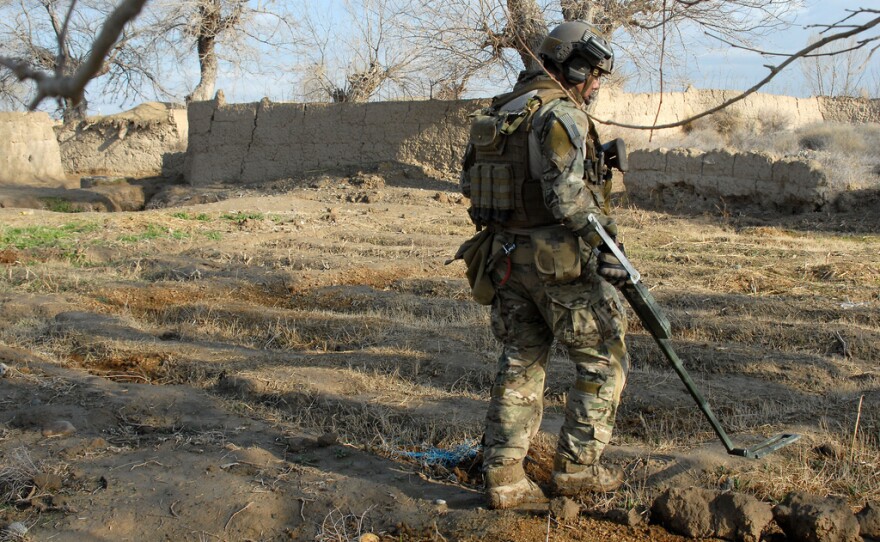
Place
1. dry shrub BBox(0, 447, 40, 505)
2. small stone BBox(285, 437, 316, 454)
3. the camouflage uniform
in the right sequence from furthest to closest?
1. small stone BBox(285, 437, 316, 454)
2. dry shrub BBox(0, 447, 40, 505)
3. the camouflage uniform

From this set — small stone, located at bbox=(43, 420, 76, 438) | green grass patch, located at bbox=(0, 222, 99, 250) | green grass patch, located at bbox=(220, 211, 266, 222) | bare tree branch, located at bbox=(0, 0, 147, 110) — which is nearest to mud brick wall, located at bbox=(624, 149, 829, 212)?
green grass patch, located at bbox=(220, 211, 266, 222)

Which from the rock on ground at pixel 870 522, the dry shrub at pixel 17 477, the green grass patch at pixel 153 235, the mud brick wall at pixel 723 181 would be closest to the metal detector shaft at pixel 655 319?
the rock on ground at pixel 870 522

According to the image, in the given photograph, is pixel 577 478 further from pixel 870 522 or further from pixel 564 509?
pixel 870 522

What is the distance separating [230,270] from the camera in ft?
28.3

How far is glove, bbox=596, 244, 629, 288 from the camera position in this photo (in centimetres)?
319

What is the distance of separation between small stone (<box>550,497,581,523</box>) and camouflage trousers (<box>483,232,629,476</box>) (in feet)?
0.60

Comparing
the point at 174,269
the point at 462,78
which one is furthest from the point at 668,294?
the point at 462,78

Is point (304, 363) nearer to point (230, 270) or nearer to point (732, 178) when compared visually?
point (230, 270)

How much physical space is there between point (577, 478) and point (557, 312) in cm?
69

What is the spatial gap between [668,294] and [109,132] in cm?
1764

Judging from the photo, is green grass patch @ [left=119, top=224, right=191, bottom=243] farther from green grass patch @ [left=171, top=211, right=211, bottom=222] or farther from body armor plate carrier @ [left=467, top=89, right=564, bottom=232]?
body armor plate carrier @ [left=467, top=89, right=564, bottom=232]

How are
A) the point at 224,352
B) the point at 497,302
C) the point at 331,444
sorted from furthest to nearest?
1. the point at 224,352
2. the point at 331,444
3. the point at 497,302

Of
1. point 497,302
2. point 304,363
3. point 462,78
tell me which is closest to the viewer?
point 497,302

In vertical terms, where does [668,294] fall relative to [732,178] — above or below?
below
